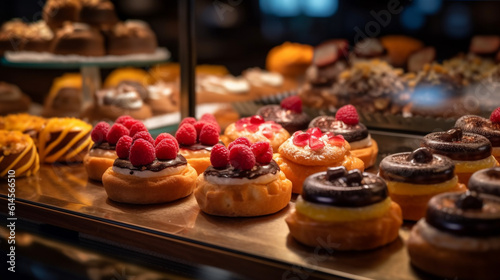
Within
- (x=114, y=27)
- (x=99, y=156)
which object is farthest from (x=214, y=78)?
(x=99, y=156)

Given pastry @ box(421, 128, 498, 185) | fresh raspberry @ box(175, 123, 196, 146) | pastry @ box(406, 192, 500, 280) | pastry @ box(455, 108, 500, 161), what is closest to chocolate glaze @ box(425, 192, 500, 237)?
pastry @ box(406, 192, 500, 280)

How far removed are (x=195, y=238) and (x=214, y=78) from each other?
3127mm

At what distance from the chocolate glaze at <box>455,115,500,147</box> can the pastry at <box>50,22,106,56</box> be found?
2.58m

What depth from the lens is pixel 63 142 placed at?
134 inches

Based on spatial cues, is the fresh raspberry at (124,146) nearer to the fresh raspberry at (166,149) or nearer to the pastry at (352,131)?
the fresh raspberry at (166,149)

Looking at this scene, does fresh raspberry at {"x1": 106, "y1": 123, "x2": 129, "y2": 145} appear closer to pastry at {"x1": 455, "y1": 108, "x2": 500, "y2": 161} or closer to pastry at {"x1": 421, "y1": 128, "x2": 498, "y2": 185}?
pastry at {"x1": 421, "y1": 128, "x2": 498, "y2": 185}

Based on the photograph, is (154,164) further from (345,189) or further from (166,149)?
(345,189)

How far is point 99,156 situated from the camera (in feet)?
10.0

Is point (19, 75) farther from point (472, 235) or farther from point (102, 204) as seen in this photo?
point (472, 235)

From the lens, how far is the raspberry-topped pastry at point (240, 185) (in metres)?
2.45

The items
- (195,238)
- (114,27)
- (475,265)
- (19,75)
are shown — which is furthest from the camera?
(19,75)

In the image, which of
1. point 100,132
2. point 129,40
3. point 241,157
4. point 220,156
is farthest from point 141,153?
point 129,40

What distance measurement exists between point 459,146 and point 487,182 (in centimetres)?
49

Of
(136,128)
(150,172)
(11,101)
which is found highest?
(136,128)
